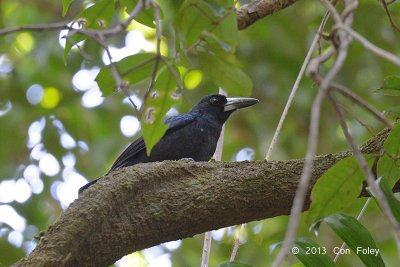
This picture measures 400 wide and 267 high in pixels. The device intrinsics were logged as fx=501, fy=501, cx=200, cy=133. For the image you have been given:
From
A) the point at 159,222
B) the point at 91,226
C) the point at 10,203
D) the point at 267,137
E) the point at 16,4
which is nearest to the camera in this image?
the point at 91,226

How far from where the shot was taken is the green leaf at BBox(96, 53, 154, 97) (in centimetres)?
202

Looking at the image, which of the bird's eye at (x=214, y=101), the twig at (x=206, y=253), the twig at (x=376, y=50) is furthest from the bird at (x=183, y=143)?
the twig at (x=376, y=50)

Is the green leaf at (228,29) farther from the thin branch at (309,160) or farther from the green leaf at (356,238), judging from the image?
the green leaf at (356,238)

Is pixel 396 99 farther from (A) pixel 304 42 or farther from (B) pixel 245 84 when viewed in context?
(B) pixel 245 84

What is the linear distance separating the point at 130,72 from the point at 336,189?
0.93m

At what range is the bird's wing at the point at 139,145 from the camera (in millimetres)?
3996

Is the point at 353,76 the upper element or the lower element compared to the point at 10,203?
upper

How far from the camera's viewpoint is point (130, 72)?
6.61 ft

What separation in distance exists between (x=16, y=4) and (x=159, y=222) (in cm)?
484

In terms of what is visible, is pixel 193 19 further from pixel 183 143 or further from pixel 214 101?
pixel 214 101

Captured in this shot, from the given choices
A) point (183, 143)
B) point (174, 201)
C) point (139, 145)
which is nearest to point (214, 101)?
point (183, 143)

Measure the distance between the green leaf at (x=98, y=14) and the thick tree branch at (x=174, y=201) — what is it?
33.4 inches

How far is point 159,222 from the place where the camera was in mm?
2584

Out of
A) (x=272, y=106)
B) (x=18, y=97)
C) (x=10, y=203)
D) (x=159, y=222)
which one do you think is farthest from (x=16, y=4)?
(x=159, y=222)
